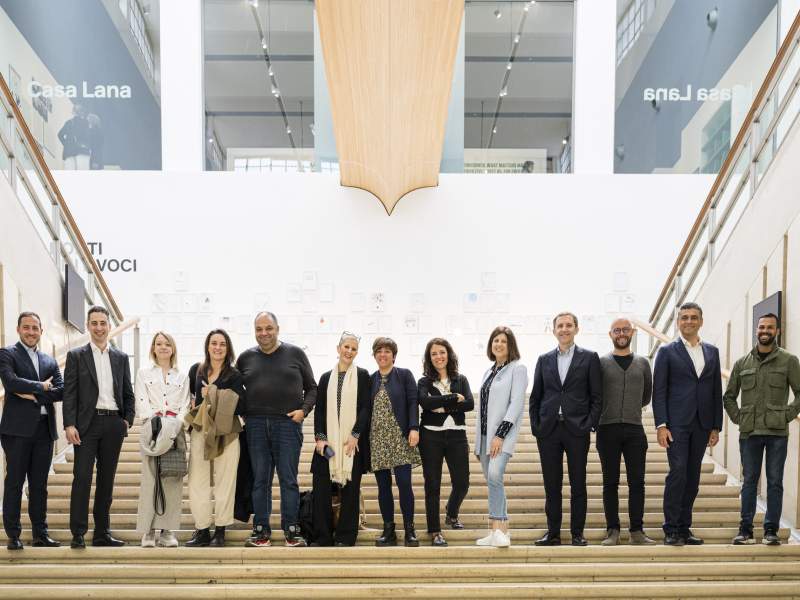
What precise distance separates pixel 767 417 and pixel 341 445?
2.45 meters

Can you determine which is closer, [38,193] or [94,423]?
[94,423]

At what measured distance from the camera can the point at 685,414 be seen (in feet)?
15.7

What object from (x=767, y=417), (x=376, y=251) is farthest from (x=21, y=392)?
(x=376, y=251)

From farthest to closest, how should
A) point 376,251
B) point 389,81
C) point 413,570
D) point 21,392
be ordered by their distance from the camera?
point 376,251 → point 389,81 → point 21,392 → point 413,570

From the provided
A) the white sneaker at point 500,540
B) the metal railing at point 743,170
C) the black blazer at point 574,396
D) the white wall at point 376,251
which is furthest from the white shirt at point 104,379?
the white wall at point 376,251

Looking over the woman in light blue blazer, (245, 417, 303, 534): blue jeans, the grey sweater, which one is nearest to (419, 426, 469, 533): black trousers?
the woman in light blue blazer

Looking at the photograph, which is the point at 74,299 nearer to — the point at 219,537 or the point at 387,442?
the point at 219,537

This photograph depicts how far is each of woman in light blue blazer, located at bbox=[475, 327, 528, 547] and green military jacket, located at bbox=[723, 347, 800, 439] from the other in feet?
4.08

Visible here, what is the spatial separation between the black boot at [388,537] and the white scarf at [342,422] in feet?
1.18

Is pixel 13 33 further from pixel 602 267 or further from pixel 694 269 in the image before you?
pixel 694 269

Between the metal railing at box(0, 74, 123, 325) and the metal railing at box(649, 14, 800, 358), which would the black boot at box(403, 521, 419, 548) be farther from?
the metal railing at box(0, 74, 123, 325)

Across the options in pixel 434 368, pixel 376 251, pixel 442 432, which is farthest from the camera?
pixel 376 251

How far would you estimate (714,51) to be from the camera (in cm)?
1099

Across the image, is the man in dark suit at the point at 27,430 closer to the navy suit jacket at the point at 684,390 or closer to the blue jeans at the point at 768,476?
the navy suit jacket at the point at 684,390
